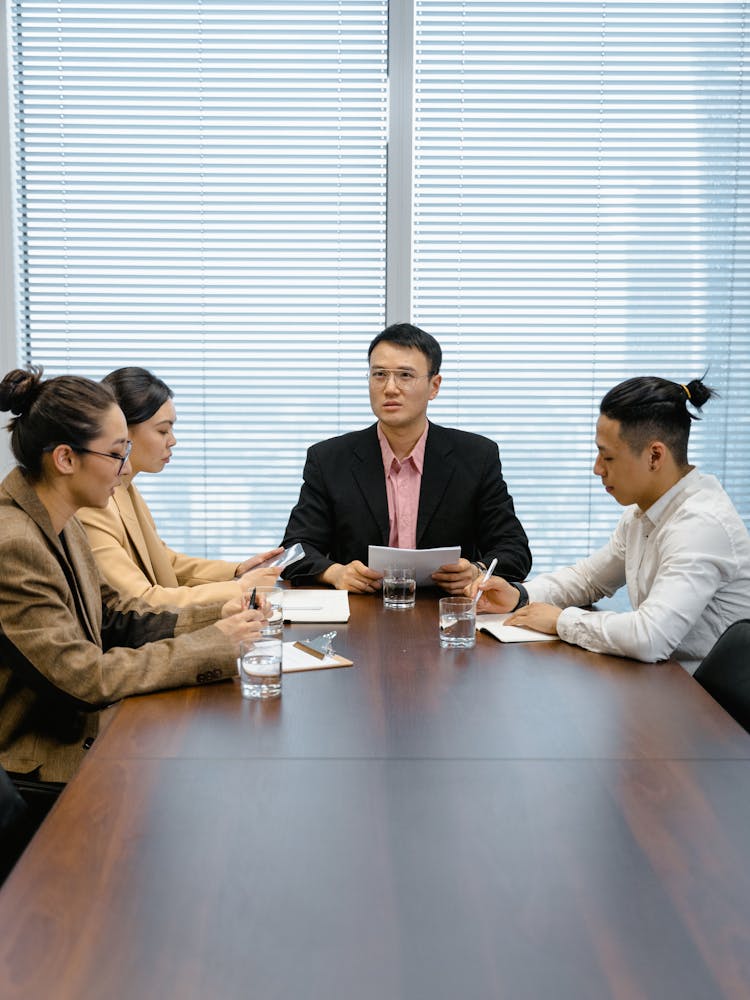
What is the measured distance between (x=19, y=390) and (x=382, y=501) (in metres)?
1.48

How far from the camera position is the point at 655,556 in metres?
2.45

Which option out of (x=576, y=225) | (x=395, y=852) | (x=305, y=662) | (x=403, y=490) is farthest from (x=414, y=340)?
(x=395, y=852)

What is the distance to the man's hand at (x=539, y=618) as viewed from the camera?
2268 millimetres

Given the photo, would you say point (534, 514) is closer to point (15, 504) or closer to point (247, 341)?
point (247, 341)

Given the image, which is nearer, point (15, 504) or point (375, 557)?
point (15, 504)

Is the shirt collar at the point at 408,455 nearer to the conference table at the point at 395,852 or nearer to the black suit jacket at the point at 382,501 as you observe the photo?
the black suit jacket at the point at 382,501

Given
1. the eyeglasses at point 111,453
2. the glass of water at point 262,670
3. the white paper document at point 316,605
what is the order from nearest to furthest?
the glass of water at point 262,670, the eyeglasses at point 111,453, the white paper document at point 316,605

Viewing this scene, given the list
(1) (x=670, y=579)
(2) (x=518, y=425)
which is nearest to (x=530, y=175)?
(2) (x=518, y=425)

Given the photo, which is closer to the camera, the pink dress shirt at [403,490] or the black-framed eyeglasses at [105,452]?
the black-framed eyeglasses at [105,452]

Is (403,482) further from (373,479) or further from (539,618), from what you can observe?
(539,618)

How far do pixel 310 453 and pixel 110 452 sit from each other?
134cm

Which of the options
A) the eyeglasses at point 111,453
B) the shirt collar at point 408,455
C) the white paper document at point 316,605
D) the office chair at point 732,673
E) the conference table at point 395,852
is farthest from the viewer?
the shirt collar at point 408,455

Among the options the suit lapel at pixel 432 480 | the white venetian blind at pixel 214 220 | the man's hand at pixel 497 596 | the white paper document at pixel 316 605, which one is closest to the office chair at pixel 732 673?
the man's hand at pixel 497 596

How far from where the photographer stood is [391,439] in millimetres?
3309
